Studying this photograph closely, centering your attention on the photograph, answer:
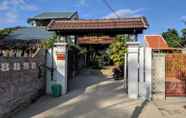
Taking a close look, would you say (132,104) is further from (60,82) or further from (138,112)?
(60,82)

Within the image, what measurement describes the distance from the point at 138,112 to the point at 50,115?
9.00 ft

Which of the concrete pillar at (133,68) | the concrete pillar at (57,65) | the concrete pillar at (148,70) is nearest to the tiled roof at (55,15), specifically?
the concrete pillar at (57,65)

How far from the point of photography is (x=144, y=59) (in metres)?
11.6

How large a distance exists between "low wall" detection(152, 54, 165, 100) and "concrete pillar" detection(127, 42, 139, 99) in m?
0.69

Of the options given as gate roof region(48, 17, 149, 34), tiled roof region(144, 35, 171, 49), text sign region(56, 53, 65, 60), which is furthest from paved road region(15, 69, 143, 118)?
tiled roof region(144, 35, 171, 49)

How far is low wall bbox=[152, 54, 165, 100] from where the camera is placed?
11.6 m

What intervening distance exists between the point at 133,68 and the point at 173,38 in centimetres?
3188

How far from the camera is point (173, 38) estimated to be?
137 feet

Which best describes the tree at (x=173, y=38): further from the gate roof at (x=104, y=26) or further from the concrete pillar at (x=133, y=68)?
the concrete pillar at (x=133, y=68)

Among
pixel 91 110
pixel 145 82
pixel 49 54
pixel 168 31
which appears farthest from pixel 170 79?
pixel 168 31

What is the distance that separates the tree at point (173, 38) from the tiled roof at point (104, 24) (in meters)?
21.4

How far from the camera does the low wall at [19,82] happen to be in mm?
8016

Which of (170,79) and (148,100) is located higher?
(170,79)

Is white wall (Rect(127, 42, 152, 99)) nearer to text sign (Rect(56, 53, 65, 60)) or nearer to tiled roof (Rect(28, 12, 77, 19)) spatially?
text sign (Rect(56, 53, 65, 60))
